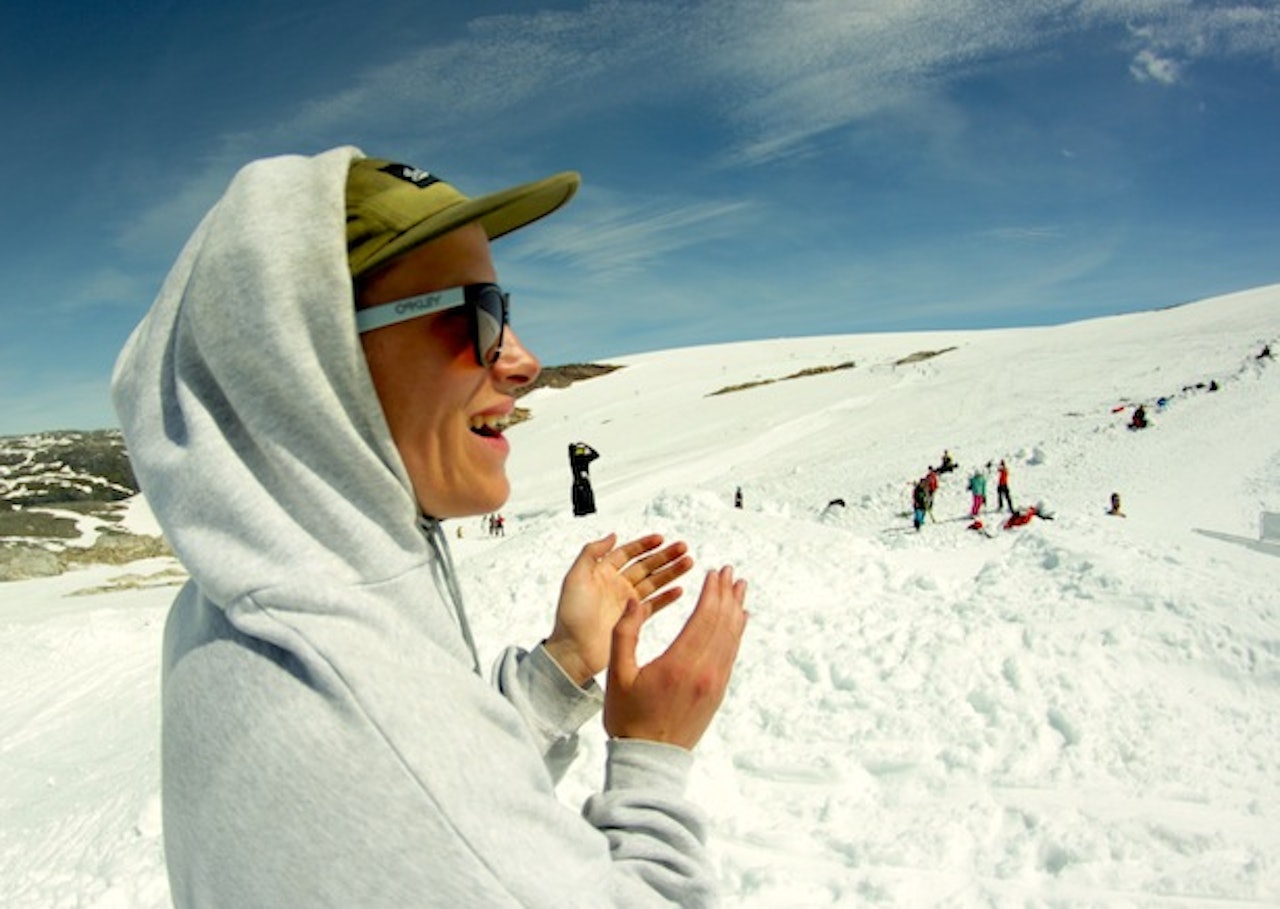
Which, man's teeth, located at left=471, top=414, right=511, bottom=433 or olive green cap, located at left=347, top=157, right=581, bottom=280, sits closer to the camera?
olive green cap, located at left=347, top=157, right=581, bottom=280

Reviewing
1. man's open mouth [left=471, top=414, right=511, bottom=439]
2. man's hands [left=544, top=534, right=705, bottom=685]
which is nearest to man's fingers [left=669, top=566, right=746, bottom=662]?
man's hands [left=544, top=534, right=705, bottom=685]

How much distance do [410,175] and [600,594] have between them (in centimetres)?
106

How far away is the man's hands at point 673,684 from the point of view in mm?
1390

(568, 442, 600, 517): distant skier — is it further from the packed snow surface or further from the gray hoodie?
the gray hoodie

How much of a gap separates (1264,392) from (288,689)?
29.6 metres

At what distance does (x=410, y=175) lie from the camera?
4.57 feet

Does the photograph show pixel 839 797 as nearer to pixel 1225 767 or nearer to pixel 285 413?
pixel 1225 767

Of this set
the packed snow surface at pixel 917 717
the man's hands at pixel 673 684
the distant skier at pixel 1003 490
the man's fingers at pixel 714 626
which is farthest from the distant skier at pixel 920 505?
the man's hands at pixel 673 684

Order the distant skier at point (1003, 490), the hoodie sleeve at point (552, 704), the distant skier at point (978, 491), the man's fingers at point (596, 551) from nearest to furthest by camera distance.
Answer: the hoodie sleeve at point (552, 704) < the man's fingers at point (596, 551) < the distant skier at point (978, 491) < the distant skier at point (1003, 490)

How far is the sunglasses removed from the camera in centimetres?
129

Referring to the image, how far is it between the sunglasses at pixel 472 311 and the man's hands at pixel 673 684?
531mm

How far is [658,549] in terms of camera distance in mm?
2246

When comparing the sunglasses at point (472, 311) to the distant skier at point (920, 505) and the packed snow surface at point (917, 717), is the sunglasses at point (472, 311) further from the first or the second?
the distant skier at point (920, 505)

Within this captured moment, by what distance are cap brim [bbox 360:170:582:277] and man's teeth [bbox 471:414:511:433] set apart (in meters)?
0.30
